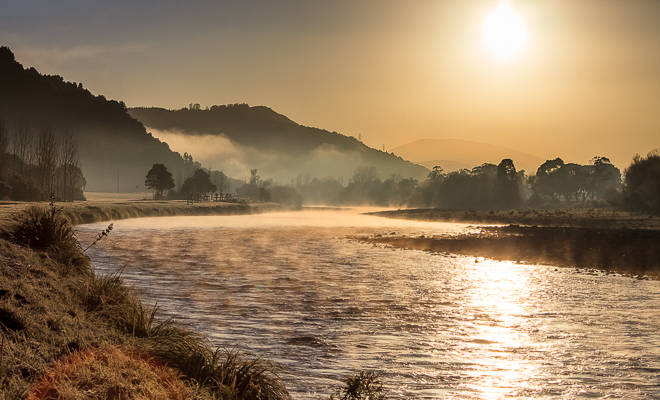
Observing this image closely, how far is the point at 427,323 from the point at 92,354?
1086 centimetres

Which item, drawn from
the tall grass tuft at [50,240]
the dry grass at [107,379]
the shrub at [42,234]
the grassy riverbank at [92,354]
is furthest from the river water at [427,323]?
the dry grass at [107,379]

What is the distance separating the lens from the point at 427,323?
16.3m

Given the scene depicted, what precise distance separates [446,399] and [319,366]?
3.00 m

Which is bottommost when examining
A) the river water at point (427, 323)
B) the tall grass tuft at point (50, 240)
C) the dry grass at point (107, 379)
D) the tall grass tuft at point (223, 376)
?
the river water at point (427, 323)

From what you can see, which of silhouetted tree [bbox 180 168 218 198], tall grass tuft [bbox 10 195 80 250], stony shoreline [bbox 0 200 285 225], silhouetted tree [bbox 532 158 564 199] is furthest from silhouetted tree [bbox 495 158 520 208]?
tall grass tuft [bbox 10 195 80 250]

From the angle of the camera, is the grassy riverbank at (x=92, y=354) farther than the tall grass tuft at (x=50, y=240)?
No

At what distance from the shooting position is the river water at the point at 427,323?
11.1 m

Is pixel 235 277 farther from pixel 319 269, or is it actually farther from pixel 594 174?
pixel 594 174

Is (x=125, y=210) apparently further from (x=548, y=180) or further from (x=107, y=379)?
(x=548, y=180)

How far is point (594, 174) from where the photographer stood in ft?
598

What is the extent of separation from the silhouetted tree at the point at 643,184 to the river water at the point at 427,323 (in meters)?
72.2

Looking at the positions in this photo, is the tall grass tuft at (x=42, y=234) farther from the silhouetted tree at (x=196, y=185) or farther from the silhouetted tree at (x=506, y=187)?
the silhouetted tree at (x=506, y=187)

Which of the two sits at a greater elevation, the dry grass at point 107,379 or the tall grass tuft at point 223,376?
the dry grass at point 107,379

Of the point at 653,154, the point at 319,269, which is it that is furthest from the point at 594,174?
the point at 319,269
